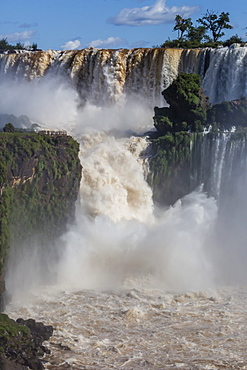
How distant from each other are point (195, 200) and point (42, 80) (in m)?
18.6

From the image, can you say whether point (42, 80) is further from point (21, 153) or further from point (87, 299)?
point (87, 299)

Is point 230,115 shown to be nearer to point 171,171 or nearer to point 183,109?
point 183,109

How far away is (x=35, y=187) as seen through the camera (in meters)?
31.5

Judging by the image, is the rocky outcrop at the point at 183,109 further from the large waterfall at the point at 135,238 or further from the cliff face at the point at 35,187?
the cliff face at the point at 35,187

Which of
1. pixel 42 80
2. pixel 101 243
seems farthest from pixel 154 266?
pixel 42 80

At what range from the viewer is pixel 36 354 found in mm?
23469

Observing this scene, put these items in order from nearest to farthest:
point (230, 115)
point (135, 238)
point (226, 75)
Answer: point (135, 238)
point (230, 115)
point (226, 75)

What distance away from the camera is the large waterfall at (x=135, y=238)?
993 inches

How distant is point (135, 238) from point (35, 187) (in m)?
5.31

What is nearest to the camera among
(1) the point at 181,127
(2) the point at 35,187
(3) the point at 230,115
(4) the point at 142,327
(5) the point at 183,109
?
(4) the point at 142,327

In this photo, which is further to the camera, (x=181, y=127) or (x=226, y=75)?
(x=226, y=75)

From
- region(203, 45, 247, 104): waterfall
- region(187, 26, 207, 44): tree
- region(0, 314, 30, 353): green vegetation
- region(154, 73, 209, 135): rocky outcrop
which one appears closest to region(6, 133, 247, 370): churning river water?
region(0, 314, 30, 353): green vegetation

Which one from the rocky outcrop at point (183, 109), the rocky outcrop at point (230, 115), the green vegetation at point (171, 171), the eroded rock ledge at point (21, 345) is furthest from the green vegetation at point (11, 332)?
the rocky outcrop at point (230, 115)

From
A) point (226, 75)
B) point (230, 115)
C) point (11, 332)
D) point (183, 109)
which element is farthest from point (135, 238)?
point (226, 75)
